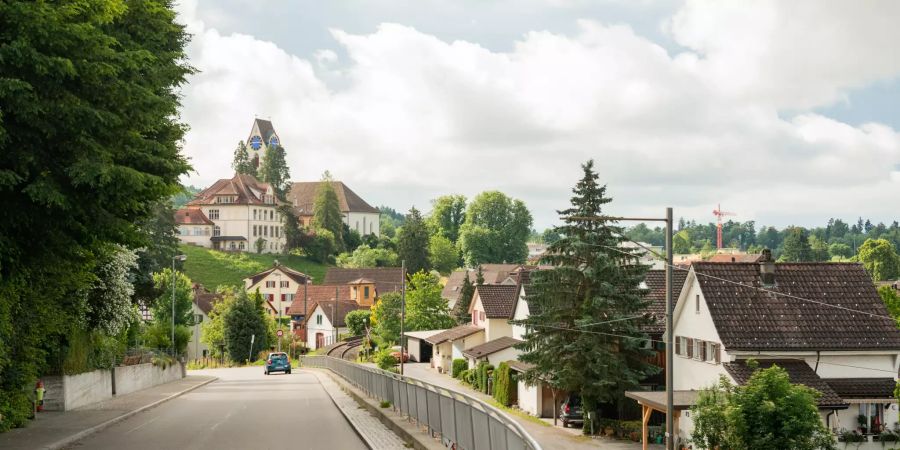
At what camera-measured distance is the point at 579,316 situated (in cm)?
4428

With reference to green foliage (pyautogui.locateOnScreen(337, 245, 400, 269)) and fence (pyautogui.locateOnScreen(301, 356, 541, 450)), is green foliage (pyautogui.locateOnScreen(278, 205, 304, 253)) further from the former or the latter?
fence (pyautogui.locateOnScreen(301, 356, 541, 450))

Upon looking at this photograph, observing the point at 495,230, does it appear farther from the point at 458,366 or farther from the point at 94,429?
the point at 94,429

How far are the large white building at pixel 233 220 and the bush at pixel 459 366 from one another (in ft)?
341

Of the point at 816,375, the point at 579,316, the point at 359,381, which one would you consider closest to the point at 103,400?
the point at 359,381

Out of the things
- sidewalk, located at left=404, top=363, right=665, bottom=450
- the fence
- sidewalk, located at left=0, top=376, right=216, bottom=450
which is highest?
the fence

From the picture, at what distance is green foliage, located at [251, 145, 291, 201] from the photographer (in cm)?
19575

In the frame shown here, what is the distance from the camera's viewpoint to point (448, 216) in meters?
196

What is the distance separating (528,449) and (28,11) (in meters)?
10.1

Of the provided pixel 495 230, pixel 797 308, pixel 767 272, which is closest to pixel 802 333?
pixel 797 308

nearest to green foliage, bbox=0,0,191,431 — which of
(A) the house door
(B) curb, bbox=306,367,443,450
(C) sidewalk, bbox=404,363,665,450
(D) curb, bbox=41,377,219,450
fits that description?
(D) curb, bbox=41,377,219,450

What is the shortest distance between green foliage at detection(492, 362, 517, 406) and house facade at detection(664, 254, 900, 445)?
15193 millimetres

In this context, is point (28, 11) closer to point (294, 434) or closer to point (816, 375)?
point (294, 434)

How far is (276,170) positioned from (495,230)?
4806 centimetres

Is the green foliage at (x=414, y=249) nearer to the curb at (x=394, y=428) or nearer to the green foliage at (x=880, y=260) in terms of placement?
the green foliage at (x=880, y=260)
